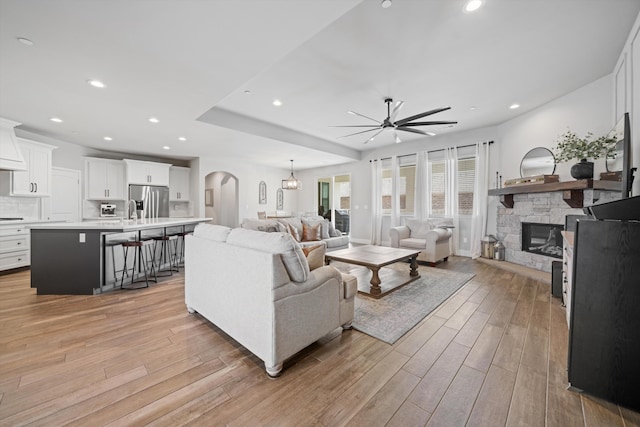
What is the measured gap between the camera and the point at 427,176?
6461 mm

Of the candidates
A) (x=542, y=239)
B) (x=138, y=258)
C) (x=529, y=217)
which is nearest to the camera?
(x=138, y=258)

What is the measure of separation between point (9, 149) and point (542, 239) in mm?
9766

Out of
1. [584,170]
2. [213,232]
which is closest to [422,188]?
[584,170]

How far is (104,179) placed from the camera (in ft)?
20.7

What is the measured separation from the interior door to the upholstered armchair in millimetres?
7468

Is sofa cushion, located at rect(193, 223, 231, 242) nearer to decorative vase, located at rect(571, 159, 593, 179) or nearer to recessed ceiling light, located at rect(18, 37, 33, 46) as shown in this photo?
recessed ceiling light, located at rect(18, 37, 33, 46)

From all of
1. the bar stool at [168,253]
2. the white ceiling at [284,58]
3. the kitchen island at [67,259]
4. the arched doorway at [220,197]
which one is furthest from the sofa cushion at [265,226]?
the arched doorway at [220,197]

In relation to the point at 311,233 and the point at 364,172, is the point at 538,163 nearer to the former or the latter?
the point at 364,172

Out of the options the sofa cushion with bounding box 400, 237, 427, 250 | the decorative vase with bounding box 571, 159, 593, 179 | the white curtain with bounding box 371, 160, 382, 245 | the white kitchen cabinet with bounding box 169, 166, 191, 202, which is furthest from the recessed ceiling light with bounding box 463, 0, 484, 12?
the white kitchen cabinet with bounding box 169, 166, 191, 202

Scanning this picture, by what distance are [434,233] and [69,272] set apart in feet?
19.5

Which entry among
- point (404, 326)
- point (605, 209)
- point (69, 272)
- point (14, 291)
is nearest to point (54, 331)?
point (69, 272)

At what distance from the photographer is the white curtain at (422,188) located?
645cm

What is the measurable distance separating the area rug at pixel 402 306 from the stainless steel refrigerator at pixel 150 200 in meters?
6.34

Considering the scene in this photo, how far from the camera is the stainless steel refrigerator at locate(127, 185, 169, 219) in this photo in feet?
21.5
